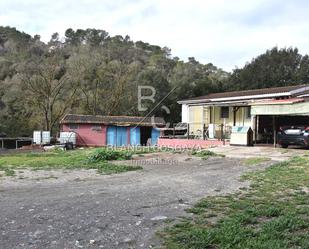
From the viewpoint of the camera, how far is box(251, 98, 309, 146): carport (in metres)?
19.4

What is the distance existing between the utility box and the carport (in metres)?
1.09

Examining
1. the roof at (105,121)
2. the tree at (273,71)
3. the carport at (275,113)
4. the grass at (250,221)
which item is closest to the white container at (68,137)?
the roof at (105,121)

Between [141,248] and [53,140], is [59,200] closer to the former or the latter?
[141,248]

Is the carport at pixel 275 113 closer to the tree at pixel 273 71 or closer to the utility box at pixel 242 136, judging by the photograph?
the utility box at pixel 242 136

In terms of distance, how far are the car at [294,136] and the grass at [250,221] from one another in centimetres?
1042

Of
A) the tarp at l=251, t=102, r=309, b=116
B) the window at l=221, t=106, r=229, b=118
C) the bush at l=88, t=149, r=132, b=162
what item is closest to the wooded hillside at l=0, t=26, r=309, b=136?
the window at l=221, t=106, r=229, b=118

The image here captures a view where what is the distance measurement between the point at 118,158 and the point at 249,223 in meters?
11.3

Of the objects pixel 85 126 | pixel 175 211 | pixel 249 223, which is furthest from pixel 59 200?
pixel 85 126

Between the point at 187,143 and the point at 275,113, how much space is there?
6.40 metres

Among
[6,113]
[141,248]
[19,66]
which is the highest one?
[19,66]

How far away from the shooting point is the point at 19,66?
5309cm

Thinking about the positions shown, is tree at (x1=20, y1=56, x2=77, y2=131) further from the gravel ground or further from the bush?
the gravel ground

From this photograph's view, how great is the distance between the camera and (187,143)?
25.1 metres

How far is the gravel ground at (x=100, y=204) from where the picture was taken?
552 centimetres
